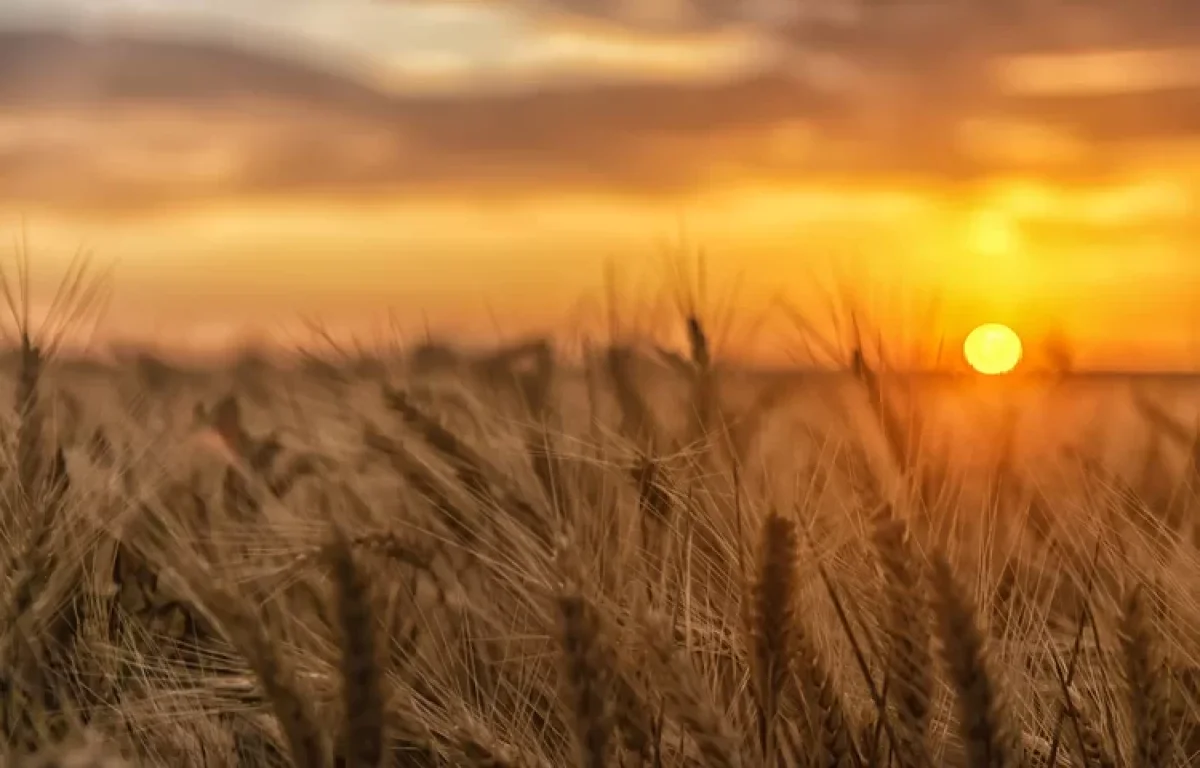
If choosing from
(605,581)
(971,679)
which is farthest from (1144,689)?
(605,581)

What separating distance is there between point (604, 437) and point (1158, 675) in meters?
0.48

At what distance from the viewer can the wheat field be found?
81 cm

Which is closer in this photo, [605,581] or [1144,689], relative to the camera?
[1144,689]

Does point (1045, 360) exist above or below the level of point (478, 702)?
above

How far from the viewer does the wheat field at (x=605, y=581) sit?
81 cm

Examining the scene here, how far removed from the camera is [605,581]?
0.99m

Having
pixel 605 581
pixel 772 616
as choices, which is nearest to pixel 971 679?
pixel 772 616

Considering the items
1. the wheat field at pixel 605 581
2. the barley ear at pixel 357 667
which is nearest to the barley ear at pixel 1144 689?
the wheat field at pixel 605 581

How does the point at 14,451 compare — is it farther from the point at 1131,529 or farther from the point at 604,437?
the point at 1131,529

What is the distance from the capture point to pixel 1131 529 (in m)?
1.08

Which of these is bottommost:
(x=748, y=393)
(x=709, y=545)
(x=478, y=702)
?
(x=478, y=702)

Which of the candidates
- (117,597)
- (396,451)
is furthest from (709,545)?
(117,597)

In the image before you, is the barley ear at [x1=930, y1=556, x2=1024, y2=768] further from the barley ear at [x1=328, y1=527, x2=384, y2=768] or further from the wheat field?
the barley ear at [x1=328, y1=527, x2=384, y2=768]

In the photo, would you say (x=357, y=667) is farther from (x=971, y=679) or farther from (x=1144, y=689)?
(x=1144, y=689)
